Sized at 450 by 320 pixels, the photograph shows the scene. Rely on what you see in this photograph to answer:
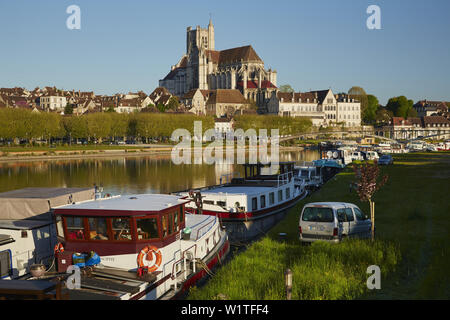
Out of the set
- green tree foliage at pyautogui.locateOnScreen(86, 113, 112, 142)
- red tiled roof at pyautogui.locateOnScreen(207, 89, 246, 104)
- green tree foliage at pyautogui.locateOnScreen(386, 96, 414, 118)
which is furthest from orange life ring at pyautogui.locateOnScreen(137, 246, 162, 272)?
green tree foliage at pyautogui.locateOnScreen(386, 96, 414, 118)

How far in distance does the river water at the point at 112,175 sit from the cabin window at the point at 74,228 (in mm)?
30545

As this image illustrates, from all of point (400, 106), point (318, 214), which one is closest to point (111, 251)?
point (318, 214)

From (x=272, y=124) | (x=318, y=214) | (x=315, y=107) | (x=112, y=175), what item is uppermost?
(x=315, y=107)

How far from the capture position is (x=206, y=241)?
17.8 metres

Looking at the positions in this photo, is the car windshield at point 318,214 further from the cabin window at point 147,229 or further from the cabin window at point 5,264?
the cabin window at point 5,264

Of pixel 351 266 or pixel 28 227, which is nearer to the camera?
pixel 351 266

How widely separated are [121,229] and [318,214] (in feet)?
23.0

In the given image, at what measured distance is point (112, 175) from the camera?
6044 cm

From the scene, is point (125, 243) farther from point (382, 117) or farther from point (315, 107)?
point (382, 117)

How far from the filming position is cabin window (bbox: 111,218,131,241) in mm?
12969
